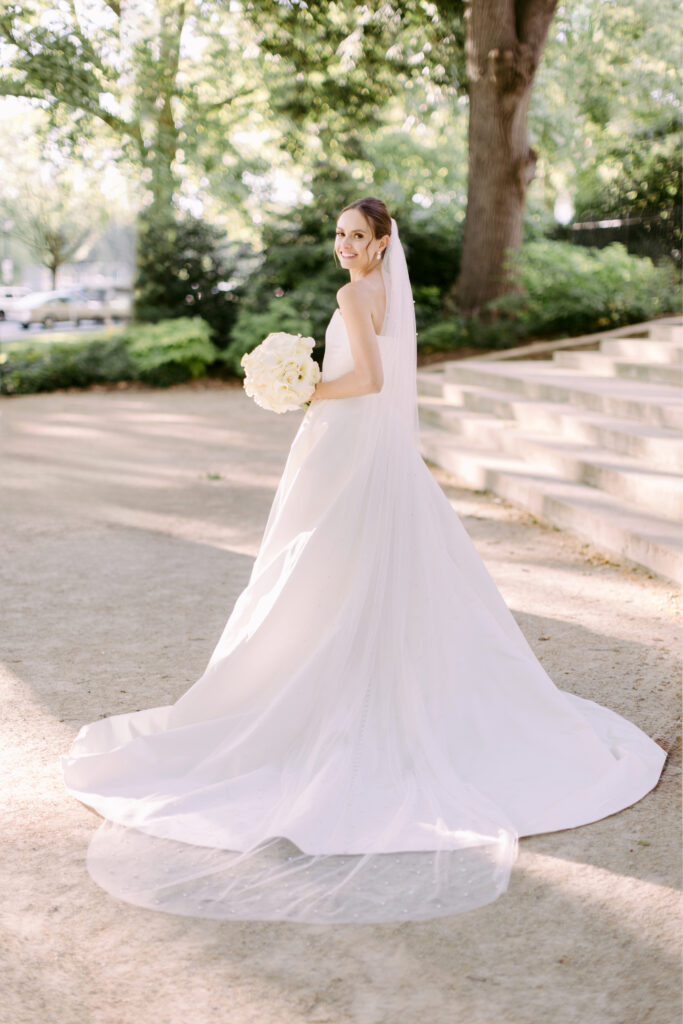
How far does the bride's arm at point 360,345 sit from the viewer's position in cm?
373

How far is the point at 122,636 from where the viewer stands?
532 centimetres

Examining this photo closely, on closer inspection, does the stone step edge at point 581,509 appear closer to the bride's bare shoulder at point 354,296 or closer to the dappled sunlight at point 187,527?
the dappled sunlight at point 187,527

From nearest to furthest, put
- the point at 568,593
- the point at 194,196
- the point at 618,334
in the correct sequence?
the point at 568,593 < the point at 618,334 < the point at 194,196

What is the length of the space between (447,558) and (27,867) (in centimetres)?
188

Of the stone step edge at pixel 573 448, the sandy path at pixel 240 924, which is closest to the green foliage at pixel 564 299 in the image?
the stone step edge at pixel 573 448

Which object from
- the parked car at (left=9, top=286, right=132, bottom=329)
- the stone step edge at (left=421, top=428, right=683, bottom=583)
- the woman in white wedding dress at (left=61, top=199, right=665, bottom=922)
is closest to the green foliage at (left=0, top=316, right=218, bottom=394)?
the stone step edge at (left=421, top=428, right=683, bottom=583)

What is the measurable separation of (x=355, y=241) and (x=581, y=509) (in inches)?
160

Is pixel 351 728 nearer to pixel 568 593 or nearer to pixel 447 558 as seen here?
pixel 447 558

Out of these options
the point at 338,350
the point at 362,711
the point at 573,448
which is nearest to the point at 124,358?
the point at 573,448

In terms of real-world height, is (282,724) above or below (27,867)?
above

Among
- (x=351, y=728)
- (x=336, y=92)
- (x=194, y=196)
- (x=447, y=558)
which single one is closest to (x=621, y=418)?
(x=447, y=558)

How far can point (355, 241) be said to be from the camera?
12.4 ft

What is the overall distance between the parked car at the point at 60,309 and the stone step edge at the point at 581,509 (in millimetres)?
27470

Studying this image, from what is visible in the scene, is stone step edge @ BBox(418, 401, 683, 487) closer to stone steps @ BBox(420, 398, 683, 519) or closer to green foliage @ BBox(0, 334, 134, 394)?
stone steps @ BBox(420, 398, 683, 519)
